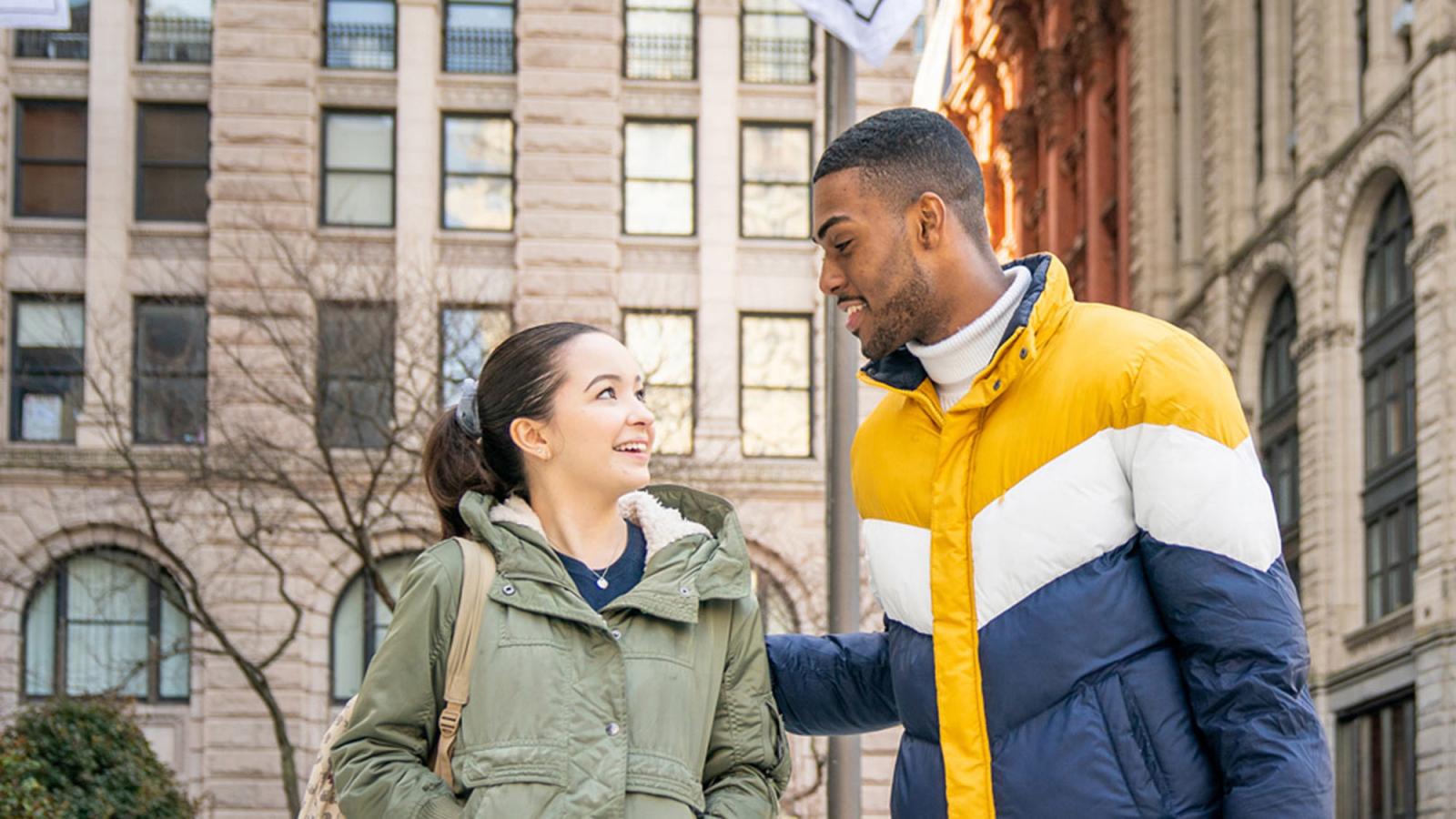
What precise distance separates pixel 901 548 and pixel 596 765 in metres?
0.85

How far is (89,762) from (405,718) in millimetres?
17445

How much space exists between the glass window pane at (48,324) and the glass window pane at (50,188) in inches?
74.4

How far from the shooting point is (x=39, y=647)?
35.8 m

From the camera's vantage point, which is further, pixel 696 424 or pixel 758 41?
pixel 758 41

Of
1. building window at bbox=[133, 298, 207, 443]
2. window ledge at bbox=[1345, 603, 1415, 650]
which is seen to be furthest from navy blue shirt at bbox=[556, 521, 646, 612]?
window ledge at bbox=[1345, 603, 1415, 650]

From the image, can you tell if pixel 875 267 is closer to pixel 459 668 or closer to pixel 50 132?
pixel 459 668

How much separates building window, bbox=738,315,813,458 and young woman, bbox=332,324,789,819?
31458 mm

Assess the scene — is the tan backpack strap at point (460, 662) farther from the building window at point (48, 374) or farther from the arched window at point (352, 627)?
the building window at point (48, 374)

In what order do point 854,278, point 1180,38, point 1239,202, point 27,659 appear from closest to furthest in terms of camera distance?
point 854,278
point 27,659
point 1239,202
point 1180,38

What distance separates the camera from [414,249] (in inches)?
1454

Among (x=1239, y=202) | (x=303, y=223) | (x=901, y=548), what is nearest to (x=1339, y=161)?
(x=1239, y=202)

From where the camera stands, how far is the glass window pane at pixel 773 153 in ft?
126

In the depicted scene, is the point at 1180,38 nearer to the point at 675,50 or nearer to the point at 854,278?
the point at 675,50

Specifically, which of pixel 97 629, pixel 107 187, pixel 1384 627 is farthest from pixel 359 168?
pixel 1384 627
